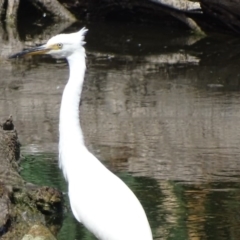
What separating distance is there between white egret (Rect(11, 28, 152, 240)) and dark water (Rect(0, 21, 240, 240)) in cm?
81

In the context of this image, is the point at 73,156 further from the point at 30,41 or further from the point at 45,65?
the point at 30,41

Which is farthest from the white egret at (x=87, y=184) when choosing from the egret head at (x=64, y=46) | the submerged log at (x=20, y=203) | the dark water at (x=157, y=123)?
the dark water at (x=157, y=123)

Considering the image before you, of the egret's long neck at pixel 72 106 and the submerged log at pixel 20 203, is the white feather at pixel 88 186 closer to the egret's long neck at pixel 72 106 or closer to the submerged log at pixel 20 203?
the egret's long neck at pixel 72 106

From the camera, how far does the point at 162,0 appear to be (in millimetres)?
13812

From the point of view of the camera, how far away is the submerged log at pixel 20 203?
18.9ft

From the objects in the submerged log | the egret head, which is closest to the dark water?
the submerged log

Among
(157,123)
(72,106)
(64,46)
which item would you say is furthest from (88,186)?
(157,123)

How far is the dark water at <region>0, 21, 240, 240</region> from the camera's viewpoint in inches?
258

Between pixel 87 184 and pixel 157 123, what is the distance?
3.52 metres

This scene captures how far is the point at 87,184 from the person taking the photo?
17.6 feet

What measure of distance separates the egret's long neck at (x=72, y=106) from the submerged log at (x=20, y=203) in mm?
624

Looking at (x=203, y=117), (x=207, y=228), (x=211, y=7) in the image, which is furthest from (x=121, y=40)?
(x=207, y=228)

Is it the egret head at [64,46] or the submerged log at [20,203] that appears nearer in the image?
the egret head at [64,46]

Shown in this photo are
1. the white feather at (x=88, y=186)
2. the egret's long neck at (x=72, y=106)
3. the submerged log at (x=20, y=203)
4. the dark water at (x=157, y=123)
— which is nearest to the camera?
the white feather at (x=88, y=186)
